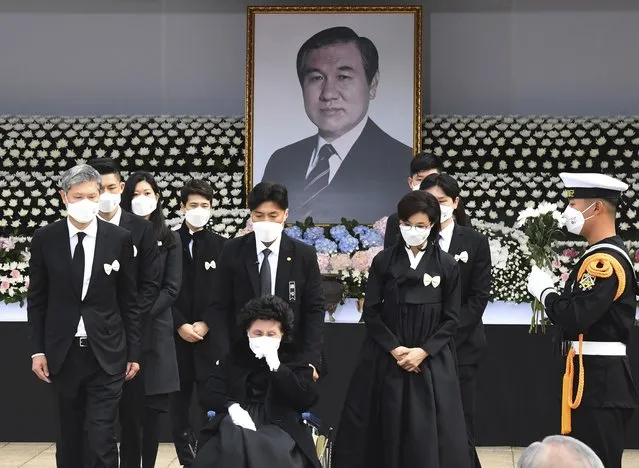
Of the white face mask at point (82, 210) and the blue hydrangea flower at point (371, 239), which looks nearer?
the white face mask at point (82, 210)

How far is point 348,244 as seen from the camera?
782 centimetres

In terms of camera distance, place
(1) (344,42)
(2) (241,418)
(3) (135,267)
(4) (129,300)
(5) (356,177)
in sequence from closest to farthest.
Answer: (2) (241,418) → (4) (129,300) → (3) (135,267) → (1) (344,42) → (5) (356,177)

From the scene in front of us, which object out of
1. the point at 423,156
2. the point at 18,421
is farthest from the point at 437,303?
the point at 18,421

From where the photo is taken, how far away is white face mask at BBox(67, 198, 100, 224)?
4.86 meters

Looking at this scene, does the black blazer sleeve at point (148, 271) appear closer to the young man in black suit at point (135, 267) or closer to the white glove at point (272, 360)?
the young man in black suit at point (135, 267)

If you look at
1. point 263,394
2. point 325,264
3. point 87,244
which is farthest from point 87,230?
point 325,264

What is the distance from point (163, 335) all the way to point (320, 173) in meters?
5.07

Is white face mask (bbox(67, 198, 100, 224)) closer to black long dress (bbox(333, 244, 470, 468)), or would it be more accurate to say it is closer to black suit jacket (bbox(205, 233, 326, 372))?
black suit jacket (bbox(205, 233, 326, 372))

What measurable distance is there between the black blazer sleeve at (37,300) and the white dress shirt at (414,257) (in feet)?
5.22

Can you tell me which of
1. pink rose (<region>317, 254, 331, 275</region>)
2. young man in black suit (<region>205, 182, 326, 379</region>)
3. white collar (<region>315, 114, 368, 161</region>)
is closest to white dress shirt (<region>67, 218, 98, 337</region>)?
young man in black suit (<region>205, 182, 326, 379</region>)

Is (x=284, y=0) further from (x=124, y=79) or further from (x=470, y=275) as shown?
(x=470, y=275)

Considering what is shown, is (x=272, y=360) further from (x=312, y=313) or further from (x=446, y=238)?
(x=446, y=238)

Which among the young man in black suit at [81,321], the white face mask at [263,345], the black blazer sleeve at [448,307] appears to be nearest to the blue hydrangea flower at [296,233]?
the black blazer sleeve at [448,307]

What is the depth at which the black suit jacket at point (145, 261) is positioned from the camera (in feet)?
17.5
